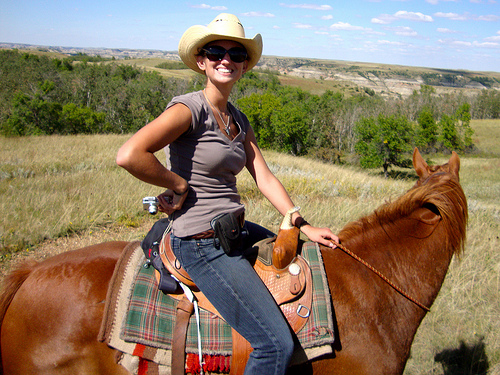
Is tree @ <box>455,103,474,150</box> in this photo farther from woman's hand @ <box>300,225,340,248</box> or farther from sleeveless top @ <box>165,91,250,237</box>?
sleeveless top @ <box>165,91,250,237</box>

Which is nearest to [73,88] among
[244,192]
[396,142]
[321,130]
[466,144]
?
[321,130]

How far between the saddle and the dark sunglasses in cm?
113

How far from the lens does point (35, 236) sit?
5.13 meters

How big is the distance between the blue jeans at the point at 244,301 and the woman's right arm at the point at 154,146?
42 centimetres

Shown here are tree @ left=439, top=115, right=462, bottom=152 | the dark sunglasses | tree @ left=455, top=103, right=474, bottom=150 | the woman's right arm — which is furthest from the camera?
tree @ left=455, top=103, right=474, bottom=150

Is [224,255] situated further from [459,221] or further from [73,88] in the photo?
[73,88]

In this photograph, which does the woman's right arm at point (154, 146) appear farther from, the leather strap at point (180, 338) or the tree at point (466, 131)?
the tree at point (466, 131)

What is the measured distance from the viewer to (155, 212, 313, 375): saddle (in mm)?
1873

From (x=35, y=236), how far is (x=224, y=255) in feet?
15.3

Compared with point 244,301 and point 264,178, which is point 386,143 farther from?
point 244,301

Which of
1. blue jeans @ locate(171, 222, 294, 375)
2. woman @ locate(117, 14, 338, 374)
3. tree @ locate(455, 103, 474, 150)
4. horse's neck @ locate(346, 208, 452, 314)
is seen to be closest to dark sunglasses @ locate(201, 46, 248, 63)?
woman @ locate(117, 14, 338, 374)

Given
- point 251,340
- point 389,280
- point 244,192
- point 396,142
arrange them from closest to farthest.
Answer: point 251,340
point 389,280
point 244,192
point 396,142

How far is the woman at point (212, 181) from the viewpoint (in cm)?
170

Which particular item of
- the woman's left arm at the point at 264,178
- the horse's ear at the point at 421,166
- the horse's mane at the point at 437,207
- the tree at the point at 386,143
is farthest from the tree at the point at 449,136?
the woman's left arm at the point at 264,178
